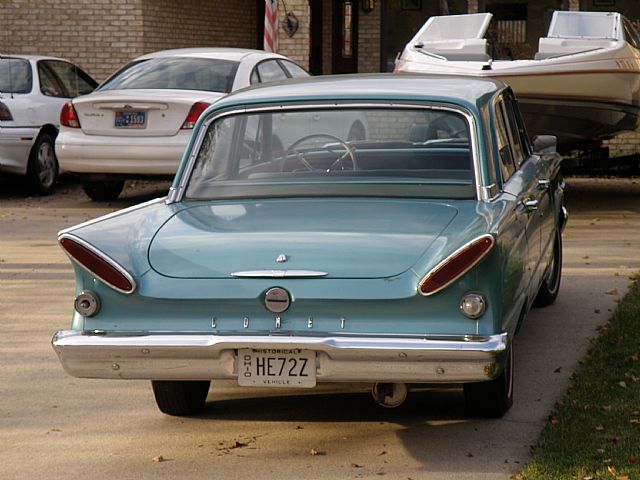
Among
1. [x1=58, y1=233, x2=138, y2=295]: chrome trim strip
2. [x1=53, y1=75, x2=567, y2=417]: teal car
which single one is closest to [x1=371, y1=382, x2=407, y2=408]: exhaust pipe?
[x1=53, y1=75, x2=567, y2=417]: teal car

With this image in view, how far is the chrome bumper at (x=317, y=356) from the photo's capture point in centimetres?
524

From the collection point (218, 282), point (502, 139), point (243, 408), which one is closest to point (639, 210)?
point (502, 139)

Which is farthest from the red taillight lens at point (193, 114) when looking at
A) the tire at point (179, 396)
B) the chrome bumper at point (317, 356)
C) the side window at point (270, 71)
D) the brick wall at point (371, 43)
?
the brick wall at point (371, 43)

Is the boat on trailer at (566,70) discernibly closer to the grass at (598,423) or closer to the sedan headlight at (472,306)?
the grass at (598,423)

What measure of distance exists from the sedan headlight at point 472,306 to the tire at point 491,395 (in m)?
0.71

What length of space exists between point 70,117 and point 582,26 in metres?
5.56

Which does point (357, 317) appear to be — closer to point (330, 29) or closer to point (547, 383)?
point (547, 383)

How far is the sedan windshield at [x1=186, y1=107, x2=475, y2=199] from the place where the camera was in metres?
6.41

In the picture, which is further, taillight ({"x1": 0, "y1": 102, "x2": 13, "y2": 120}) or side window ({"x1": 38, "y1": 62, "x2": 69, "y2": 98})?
side window ({"x1": 38, "y1": 62, "x2": 69, "y2": 98})

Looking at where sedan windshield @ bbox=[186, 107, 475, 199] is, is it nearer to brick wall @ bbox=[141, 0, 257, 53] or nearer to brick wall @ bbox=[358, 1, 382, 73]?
brick wall @ bbox=[141, 0, 257, 53]

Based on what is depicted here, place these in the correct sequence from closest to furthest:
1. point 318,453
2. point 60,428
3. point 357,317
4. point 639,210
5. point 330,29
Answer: point 357,317 < point 318,453 < point 60,428 < point 639,210 < point 330,29

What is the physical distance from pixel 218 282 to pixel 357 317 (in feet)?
1.93

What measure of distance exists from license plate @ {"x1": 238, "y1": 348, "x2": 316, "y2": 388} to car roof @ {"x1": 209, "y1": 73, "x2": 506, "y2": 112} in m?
1.67

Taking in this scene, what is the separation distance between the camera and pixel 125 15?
19500 mm
